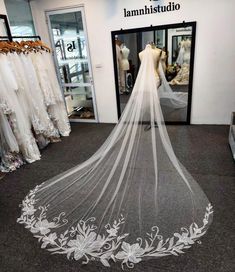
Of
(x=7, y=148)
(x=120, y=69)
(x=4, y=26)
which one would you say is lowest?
(x=7, y=148)

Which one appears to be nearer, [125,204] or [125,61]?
[125,204]

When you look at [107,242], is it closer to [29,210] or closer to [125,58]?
[29,210]

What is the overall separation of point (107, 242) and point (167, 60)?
3230 millimetres

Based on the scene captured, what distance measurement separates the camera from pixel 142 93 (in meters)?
3.38

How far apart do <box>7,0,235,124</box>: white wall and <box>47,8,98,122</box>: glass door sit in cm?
14

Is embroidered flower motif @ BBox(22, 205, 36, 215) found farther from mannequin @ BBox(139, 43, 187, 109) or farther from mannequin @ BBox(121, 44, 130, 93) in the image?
mannequin @ BBox(139, 43, 187, 109)

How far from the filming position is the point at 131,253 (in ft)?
5.79

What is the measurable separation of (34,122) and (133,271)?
8.50 feet

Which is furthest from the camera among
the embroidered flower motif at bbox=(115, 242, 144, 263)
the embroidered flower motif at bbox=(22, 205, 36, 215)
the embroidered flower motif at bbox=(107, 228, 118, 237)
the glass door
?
the glass door

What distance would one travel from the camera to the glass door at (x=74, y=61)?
4203mm

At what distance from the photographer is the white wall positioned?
3.57 m

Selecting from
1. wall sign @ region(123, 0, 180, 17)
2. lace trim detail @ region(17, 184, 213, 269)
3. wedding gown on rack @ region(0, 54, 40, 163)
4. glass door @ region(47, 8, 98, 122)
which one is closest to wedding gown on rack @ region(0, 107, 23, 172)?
wedding gown on rack @ region(0, 54, 40, 163)

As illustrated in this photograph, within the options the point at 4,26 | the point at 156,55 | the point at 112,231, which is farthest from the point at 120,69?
the point at 112,231

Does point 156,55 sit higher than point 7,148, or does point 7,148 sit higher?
point 156,55
